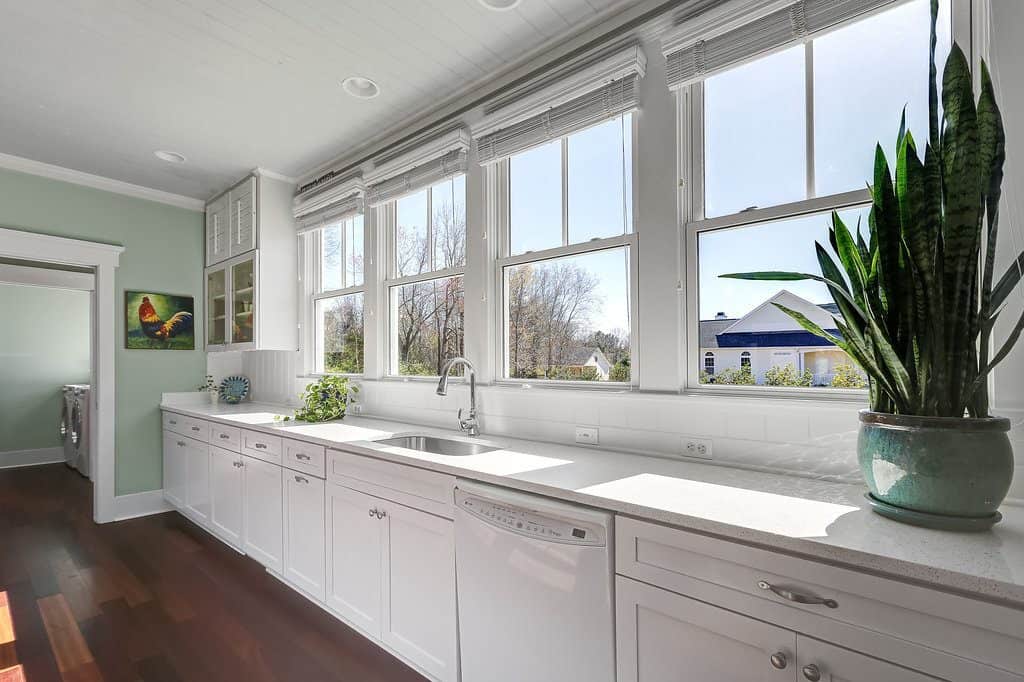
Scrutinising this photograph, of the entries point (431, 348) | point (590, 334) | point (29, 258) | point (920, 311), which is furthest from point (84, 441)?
point (920, 311)

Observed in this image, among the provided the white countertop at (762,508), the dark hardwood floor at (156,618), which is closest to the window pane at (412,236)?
the white countertop at (762,508)

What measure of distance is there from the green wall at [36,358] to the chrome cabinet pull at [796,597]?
27.2 feet

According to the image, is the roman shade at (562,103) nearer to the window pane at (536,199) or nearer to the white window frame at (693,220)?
the window pane at (536,199)

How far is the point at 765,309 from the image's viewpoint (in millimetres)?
1812

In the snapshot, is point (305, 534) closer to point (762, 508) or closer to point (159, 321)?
point (762, 508)

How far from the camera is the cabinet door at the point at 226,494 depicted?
3184 mm

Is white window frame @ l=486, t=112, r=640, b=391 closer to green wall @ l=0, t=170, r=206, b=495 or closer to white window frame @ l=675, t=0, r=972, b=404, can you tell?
white window frame @ l=675, t=0, r=972, b=404

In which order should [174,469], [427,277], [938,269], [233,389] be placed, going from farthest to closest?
[233,389], [174,469], [427,277], [938,269]

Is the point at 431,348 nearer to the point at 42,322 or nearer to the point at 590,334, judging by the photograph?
the point at 590,334

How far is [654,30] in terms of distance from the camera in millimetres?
2029

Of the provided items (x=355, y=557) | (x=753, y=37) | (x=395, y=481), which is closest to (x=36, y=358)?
(x=355, y=557)

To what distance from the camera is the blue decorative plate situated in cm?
443

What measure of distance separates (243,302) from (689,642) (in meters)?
3.95

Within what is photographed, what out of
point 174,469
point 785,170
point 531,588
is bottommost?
point 174,469
